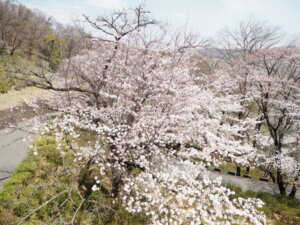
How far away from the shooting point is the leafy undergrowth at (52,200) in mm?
5730

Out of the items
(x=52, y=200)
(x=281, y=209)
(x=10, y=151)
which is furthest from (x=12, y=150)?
(x=281, y=209)

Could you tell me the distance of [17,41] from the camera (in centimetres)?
3053

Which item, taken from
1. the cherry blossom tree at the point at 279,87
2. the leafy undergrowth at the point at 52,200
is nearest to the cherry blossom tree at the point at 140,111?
the leafy undergrowth at the point at 52,200

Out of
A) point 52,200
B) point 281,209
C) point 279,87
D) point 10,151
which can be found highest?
point 279,87

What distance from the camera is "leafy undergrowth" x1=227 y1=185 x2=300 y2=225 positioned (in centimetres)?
948

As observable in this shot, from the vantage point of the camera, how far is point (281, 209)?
1040 cm

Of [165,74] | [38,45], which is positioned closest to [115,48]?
[165,74]

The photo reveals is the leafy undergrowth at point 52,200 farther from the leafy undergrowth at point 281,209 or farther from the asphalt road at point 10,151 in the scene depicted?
the leafy undergrowth at point 281,209

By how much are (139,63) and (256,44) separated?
35.5 feet

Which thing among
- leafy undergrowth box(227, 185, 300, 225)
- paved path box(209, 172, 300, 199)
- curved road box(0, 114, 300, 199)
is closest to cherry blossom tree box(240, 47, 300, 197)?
leafy undergrowth box(227, 185, 300, 225)

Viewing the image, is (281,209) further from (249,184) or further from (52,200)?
(52,200)

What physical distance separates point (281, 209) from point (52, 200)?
11381mm

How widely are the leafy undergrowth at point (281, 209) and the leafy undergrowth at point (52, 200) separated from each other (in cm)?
708

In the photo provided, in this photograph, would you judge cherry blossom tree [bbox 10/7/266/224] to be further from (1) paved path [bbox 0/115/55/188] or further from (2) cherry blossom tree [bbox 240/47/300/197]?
(2) cherry blossom tree [bbox 240/47/300/197]
